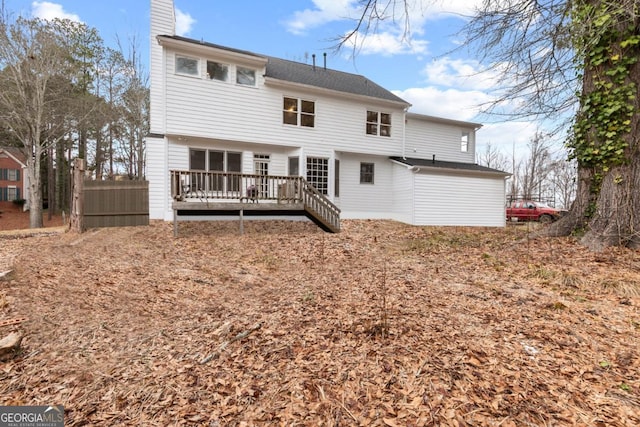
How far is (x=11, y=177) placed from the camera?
31.8 m

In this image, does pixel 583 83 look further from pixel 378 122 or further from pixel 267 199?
pixel 378 122

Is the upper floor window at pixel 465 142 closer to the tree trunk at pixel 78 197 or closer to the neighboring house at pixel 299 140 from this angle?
the neighboring house at pixel 299 140

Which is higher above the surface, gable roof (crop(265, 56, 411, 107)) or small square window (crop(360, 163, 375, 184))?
gable roof (crop(265, 56, 411, 107))

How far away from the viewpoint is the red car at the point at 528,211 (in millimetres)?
18642

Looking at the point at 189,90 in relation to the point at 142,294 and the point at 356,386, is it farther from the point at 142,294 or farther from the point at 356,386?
the point at 356,386

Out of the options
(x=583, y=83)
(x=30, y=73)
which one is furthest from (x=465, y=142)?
(x=30, y=73)

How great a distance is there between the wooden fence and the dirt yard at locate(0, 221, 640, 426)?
5.08 meters

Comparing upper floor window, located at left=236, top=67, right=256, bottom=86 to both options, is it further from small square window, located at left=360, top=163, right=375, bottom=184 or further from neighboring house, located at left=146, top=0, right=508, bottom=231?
small square window, located at left=360, top=163, right=375, bottom=184

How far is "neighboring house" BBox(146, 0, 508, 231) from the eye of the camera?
11078mm

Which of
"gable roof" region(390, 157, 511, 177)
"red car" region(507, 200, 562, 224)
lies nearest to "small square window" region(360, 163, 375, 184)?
"gable roof" region(390, 157, 511, 177)

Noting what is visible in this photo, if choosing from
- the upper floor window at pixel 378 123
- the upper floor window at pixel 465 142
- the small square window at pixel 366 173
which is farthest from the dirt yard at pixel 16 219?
the upper floor window at pixel 465 142

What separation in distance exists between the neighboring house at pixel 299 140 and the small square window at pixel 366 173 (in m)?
0.05

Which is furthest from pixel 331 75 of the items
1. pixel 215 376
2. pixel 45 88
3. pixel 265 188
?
pixel 215 376

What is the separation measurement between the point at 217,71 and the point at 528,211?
733 inches
